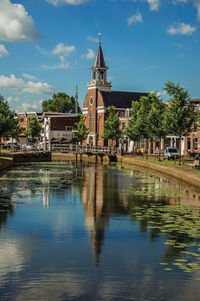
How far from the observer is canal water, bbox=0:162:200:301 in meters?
11.4

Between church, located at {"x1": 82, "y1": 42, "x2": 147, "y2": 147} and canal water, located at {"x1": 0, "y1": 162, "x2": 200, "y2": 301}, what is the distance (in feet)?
250

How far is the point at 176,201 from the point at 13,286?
17.5m

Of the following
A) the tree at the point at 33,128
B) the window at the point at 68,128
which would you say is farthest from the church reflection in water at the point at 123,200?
the tree at the point at 33,128

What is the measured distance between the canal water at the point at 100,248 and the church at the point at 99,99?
76303 millimetres

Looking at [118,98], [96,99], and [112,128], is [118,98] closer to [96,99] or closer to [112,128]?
[96,99]

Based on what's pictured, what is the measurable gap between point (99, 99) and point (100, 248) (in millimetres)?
92302

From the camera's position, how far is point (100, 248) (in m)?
15.4

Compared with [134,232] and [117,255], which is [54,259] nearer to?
[117,255]

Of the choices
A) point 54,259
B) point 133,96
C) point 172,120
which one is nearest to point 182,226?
point 54,259

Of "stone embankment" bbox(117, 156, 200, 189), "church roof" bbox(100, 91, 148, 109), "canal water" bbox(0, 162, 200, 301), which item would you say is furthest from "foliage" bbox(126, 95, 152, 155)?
"canal water" bbox(0, 162, 200, 301)

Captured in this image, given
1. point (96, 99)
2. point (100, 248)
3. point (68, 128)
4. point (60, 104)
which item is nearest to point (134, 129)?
point (96, 99)

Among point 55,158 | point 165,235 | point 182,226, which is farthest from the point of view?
point 55,158

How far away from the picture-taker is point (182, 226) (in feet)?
62.2

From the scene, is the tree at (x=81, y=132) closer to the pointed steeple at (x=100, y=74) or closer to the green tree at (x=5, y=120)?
the pointed steeple at (x=100, y=74)
